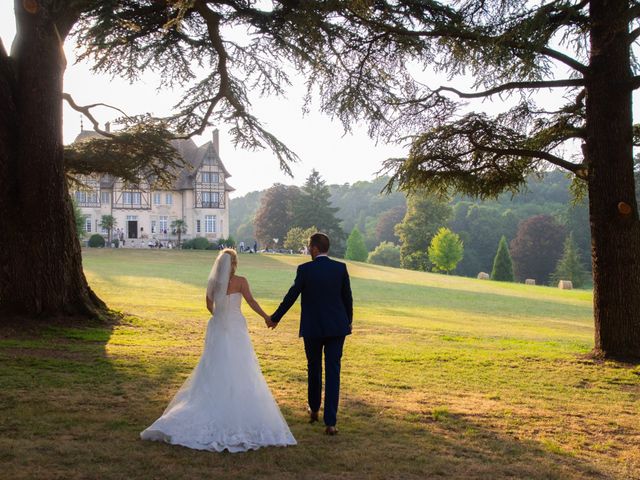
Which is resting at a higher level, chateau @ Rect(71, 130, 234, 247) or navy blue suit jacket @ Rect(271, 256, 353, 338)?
chateau @ Rect(71, 130, 234, 247)

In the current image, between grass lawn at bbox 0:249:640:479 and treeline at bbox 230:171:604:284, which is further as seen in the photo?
treeline at bbox 230:171:604:284

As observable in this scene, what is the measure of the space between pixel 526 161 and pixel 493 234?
65.9 m

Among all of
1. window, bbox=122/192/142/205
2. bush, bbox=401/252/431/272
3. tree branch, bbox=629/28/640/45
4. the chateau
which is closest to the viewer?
tree branch, bbox=629/28/640/45

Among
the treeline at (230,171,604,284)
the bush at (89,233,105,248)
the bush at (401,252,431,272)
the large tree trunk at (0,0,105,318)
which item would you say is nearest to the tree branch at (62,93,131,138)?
the large tree trunk at (0,0,105,318)

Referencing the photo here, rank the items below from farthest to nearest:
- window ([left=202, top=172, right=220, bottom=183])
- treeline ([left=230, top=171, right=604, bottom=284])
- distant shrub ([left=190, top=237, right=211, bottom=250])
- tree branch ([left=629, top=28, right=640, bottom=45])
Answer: treeline ([left=230, top=171, right=604, bottom=284]) → window ([left=202, top=172, right=220, bottom=183]) → distant shrub ([left=190, top=237, right=211, bottom=250]) → tree branch ([left=629, top=28, right=640, bottom=45])

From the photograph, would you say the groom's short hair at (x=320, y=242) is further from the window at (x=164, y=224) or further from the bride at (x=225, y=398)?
the window at (x=164, y=224)

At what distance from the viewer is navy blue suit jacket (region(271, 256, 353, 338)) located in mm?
5611

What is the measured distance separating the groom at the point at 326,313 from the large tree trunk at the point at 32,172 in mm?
6798

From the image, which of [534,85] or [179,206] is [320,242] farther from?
[179,206]

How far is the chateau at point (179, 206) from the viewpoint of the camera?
57.5 meters

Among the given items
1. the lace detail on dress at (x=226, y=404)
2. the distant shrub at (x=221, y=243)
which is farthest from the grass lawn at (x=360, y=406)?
the distant shrub at (x=221, y=243)

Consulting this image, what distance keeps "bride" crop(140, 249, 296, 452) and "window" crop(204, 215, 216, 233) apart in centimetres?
5532

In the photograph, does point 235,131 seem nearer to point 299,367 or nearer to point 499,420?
point 299,367

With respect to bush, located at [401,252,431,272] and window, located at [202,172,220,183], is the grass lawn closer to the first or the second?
window, located at [202,172,220,183]
